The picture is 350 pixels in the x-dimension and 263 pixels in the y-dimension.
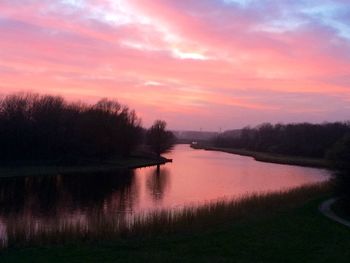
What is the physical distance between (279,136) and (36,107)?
226 ft

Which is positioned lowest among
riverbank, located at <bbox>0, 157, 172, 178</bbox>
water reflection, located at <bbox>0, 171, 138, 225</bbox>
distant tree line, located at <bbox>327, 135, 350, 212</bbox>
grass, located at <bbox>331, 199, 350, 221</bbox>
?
water reflection, located at <bbox>0, 171, 138, 225</bbox>

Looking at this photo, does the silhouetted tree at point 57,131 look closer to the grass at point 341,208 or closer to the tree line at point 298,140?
the tree line at point 298,140

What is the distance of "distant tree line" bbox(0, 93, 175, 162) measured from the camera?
5756 cm

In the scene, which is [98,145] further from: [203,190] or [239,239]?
[239,239]

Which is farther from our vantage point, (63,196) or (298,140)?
(298,140)

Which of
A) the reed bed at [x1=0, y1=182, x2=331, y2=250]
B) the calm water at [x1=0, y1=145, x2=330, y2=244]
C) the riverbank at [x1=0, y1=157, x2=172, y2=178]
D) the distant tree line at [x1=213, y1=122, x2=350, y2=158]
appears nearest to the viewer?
the reed bed at [x1=0, y1=182, x2=331, y2=250]

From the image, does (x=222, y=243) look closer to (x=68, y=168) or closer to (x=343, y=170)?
(x=343, y=170)

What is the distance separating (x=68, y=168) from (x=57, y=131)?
22.6ft

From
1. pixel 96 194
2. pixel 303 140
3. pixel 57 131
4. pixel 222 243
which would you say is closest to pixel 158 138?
pixel 57 131

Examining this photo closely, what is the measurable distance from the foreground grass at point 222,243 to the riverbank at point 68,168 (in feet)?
116

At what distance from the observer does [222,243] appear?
43.1 feet

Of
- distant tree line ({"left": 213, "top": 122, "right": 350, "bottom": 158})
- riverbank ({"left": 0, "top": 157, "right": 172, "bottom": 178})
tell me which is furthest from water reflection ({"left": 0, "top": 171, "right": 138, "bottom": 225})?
distant tree line ({"left": 213, "top": 122, "right": 350, "bottom": 158})

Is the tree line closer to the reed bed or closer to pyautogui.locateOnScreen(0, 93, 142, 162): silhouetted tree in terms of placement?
the reed bed

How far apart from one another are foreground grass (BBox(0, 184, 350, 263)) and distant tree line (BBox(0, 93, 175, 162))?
43009 millimetres
